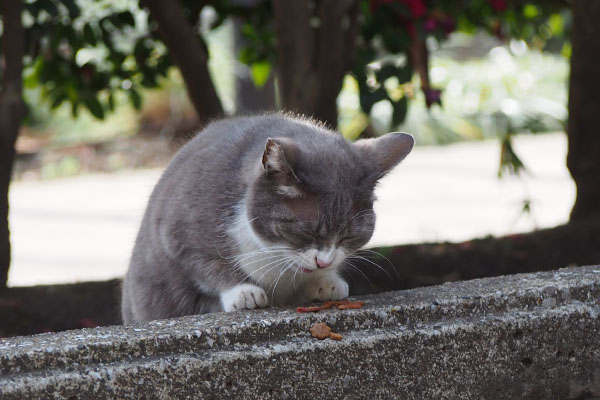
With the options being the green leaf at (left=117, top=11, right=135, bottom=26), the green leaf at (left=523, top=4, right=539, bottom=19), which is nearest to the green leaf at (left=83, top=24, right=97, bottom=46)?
the green leaf at (left=117, top=11, right=135, bottom=26)

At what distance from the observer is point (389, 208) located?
8047 mm

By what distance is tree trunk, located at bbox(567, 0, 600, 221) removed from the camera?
3.99 m

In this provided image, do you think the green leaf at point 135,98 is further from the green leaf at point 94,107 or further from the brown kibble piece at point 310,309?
the brown kibble piece at point 310,309

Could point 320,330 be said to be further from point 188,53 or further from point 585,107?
point 585,107

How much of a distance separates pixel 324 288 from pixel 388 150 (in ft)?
1.59

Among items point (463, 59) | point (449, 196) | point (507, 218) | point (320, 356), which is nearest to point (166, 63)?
point (320, 356)

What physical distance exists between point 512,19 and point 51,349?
11.5 ft

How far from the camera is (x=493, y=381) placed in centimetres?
236

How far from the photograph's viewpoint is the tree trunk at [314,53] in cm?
367

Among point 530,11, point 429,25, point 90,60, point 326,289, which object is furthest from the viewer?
point 530,11

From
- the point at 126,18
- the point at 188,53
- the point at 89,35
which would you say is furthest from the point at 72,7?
the point at 188,53

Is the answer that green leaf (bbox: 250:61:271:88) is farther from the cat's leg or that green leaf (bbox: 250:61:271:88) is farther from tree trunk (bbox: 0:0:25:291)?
the cat's leg

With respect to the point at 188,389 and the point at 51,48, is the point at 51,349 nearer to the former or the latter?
the point at 188,389

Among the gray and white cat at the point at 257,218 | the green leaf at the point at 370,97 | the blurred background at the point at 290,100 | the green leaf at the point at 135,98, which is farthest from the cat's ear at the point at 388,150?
the green leaf at the point at 135,98
